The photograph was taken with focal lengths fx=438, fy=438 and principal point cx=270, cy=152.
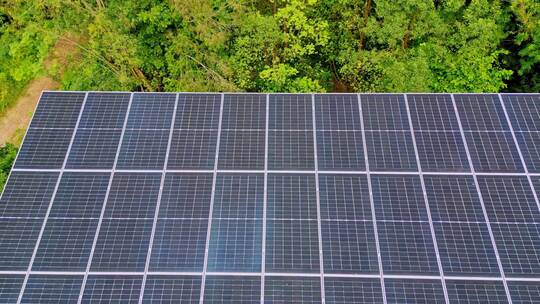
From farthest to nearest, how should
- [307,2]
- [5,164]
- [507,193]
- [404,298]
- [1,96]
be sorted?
[1,96] < [307,2] < [5,164] < [507,193] < [404,298]

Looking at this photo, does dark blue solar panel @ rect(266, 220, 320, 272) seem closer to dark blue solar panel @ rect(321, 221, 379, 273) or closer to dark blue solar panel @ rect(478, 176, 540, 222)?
dark blue solar panel @ rect(321, 221, 379, 273)

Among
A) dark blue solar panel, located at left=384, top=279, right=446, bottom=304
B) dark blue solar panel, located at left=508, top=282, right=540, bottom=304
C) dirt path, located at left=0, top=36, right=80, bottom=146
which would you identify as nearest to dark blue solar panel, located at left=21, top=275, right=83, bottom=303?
dark blue solar panel, located at left=384, top=279, right=446, bottom=304

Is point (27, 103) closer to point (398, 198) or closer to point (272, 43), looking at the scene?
point (272, 43)

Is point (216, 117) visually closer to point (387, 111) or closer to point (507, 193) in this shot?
point (387, 111)

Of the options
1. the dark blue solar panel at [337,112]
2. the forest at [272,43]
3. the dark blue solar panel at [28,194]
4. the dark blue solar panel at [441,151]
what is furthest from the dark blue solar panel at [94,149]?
the dark blue solar panel at [441,151]

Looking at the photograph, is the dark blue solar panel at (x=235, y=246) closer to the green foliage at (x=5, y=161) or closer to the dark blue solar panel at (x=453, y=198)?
the dark blue solar panel at (x=453, y=198)

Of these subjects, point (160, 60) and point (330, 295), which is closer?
point (330, 295)

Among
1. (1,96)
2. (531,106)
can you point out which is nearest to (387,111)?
(531,106)
